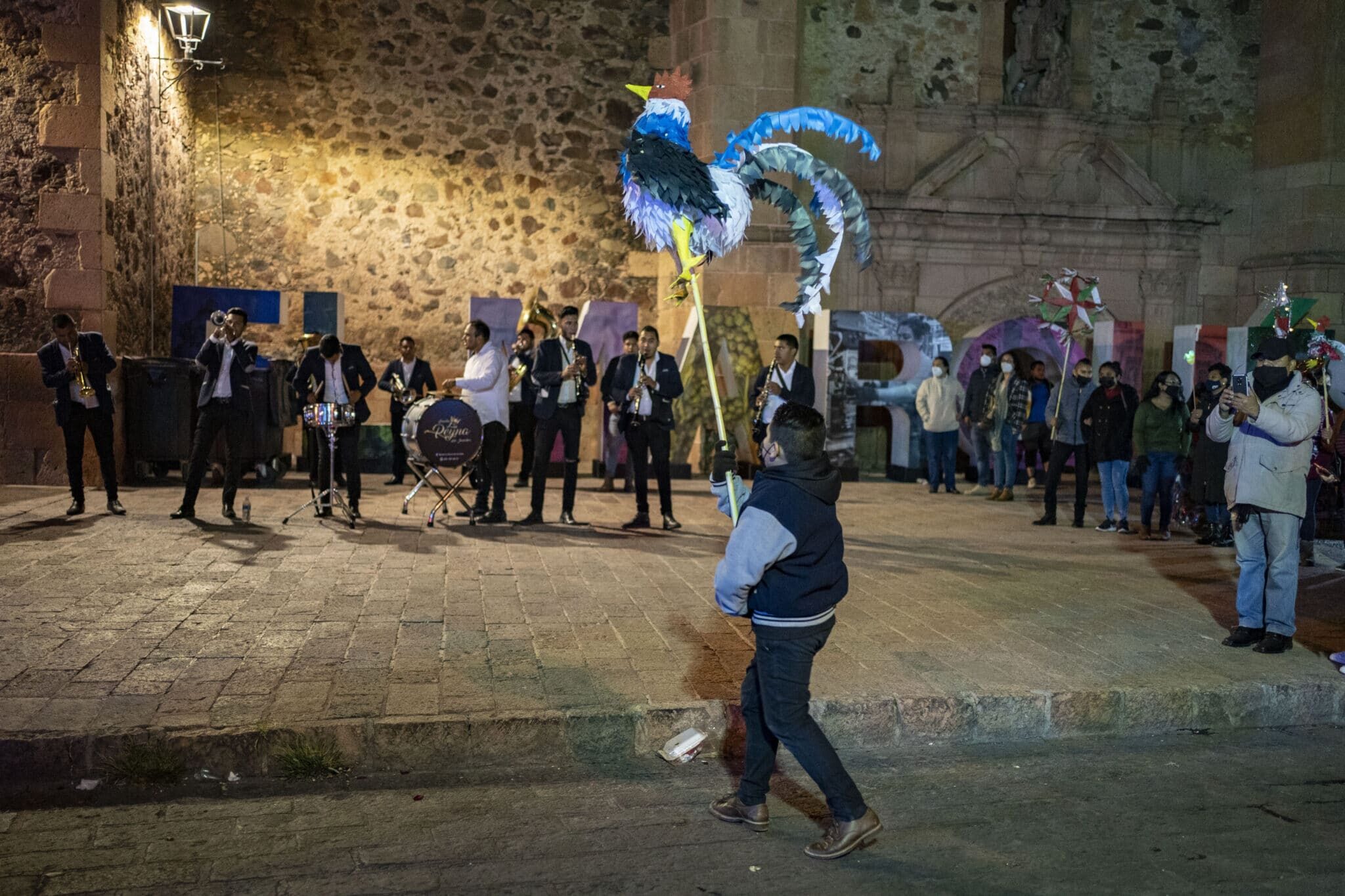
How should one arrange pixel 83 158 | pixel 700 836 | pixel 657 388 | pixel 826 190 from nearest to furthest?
pixel 700 836
pixel 826 190
pixel 657 388
pixel 83 158

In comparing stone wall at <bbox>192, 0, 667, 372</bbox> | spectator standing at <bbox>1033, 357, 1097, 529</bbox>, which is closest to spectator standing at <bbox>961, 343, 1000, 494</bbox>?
spectator standing at <bbox>1033, 357, 1097, 529</bbox>

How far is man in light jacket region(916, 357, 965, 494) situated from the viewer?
1495 cm

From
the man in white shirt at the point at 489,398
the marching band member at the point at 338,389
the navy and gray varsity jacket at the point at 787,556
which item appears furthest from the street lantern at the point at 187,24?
the navy and gray varsity jacket at the point at 787,556

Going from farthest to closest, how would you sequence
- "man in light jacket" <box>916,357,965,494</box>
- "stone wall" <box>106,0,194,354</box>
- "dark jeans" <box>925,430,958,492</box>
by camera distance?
"dark jeans" <box>925,430,958,492</box>
"man in light jacket" <box>916,357,965,494</box>
"stone wall" <box>106,0,194,354</box>

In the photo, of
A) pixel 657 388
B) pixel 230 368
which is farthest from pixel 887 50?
pixel 230 368

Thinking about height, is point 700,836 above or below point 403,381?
below

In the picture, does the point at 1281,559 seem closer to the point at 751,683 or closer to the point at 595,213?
the point at 751,683

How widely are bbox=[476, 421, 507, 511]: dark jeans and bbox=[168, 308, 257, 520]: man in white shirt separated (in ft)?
6.68

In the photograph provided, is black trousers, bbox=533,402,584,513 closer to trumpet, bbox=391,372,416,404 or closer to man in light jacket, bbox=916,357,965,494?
trumpet, bbox=391,372,416,404

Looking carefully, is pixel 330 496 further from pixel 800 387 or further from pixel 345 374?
pixel 800 387

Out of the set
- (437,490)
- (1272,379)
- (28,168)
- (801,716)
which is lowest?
(801,716)

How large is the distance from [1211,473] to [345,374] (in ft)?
25.0

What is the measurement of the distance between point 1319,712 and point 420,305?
12851mm

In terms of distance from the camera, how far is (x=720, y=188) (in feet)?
20.9
